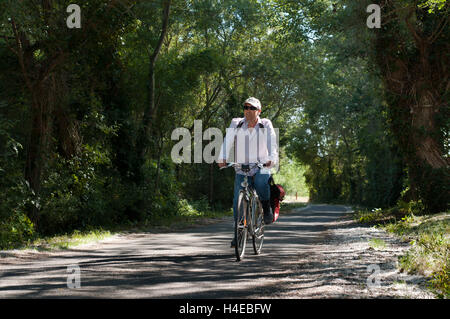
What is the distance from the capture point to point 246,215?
8133 mm

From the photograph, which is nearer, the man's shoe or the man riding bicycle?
the man riding bicycle

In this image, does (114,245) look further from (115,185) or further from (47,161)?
(115,185)

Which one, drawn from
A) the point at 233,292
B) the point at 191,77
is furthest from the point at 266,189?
the point at 191,77

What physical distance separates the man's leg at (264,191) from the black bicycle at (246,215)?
0.10m

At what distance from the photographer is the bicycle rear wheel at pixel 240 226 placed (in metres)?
7.78

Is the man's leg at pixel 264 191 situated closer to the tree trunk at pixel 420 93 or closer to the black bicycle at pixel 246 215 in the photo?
the black bicycle at pixel 246 215

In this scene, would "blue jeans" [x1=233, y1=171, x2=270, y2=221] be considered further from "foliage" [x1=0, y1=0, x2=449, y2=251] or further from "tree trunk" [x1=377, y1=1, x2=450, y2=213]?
"tree trunk" [x1=377, y1=1, x2=450, y2=213]

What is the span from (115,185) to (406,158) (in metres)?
9.79

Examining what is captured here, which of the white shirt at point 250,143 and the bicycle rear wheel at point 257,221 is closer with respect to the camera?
the white shirt at point 250,143

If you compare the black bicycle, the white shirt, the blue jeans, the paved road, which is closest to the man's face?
the white shirt

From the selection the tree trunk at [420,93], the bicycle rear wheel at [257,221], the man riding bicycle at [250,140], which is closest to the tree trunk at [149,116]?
the tree trunk at [420,93]

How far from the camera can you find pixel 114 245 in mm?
10781

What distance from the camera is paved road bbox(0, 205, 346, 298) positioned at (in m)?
5.64

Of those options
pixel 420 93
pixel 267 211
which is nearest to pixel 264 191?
pixel 267 211
